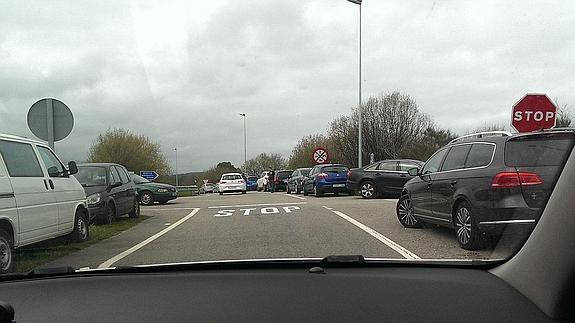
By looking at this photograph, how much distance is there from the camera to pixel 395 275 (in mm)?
3045

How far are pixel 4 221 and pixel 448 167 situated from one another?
5.32m

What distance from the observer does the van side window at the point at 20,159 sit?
595cm

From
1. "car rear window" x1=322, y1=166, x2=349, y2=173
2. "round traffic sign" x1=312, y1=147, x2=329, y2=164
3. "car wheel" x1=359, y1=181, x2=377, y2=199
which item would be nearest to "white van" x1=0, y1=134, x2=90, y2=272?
"car wheel" x1=359, y1=181, x2=377, y2=199

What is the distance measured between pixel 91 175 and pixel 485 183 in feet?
20.0

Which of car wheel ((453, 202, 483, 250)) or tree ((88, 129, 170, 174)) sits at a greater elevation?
tree ((88, 129, 170, 174))

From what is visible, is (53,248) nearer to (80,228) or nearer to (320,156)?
(80,228)

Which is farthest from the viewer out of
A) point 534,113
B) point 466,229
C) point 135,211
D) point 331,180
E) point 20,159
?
point 331,180

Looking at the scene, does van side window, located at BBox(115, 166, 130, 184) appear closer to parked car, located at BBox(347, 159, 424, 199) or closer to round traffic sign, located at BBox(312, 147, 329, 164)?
parked car, located at BBox(347, 159, 424, 199)

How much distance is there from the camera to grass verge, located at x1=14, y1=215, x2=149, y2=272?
509 centimetres

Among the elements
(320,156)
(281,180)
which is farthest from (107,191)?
(281,180)

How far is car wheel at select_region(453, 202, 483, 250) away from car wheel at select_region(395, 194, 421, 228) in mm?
1835

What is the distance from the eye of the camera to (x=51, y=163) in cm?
747

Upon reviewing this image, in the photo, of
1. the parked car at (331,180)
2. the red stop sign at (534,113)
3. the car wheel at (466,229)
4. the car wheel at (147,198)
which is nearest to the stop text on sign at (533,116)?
the red stop sign at (534,113)

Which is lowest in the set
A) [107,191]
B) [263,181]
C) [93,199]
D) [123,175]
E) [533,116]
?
[263,181]
